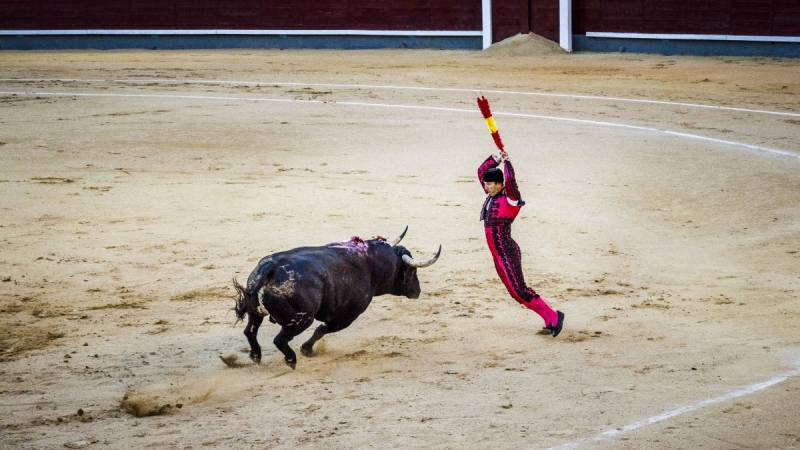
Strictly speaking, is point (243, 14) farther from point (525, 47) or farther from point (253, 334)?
point (253, 334)

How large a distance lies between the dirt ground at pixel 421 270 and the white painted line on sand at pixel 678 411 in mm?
16

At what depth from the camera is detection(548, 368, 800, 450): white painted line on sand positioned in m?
4.37

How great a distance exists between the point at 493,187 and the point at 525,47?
52.0 ft

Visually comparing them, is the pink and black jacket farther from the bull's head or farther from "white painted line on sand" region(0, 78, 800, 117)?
"white painted line on sand" region(0, 78, 800, 117)

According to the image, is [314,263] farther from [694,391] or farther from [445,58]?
[445,58]

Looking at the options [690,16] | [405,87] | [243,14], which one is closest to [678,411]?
[405,87]

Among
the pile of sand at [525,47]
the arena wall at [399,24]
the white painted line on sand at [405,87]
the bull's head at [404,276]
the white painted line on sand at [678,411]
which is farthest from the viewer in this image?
the pile of sand at [525,47]

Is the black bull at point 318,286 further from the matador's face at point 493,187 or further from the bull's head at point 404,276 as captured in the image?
the matador's face at point 493,187

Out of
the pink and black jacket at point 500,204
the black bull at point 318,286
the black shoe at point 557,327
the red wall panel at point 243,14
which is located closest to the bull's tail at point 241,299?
the black bull at point 318,286

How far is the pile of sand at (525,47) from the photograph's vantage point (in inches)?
826

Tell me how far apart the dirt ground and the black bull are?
0.25 metres

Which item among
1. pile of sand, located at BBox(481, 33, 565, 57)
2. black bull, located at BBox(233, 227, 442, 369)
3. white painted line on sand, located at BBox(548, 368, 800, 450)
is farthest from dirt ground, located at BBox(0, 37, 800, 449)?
pile of sand, located at BBox(481, 33, 565, 57)

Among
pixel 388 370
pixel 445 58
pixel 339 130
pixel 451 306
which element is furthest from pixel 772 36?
pixel 388 370

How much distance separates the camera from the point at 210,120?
13.5 meters
